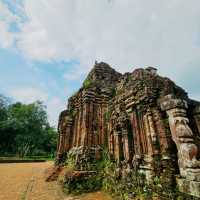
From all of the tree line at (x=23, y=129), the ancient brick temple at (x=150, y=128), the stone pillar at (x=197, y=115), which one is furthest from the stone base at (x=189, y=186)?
the tree line at (x=23, y=129)

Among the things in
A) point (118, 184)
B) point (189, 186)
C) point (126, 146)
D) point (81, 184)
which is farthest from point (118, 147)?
point (189, 186)

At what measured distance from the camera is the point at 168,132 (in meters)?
4.36

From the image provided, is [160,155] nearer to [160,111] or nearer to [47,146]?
[160,111]

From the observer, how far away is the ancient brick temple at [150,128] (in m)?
3.70

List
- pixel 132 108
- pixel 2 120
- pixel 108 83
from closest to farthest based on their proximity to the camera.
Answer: pixel 132 108
pixel 108 83
pixel 2 120

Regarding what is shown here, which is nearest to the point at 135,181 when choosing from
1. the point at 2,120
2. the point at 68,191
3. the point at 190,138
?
the point at 190,138

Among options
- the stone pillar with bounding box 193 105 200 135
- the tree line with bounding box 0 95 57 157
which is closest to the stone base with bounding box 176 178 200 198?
the stone pillar with bounding box 193 105 200 135

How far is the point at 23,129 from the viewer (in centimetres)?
3581

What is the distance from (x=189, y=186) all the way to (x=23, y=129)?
37711 mm

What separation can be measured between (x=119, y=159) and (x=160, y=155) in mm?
2022

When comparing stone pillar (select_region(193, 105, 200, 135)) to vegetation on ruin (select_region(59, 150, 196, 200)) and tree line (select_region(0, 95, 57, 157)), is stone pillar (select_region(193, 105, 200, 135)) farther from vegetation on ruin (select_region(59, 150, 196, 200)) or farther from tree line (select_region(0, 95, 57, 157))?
tree line (select_region(0, 95, 57, 157))

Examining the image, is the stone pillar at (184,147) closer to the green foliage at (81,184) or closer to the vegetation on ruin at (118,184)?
the vegetation on ruin at (118,184)

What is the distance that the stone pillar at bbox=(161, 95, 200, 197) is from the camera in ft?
10.9

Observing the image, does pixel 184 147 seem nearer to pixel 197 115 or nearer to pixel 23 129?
pixel 197 115
